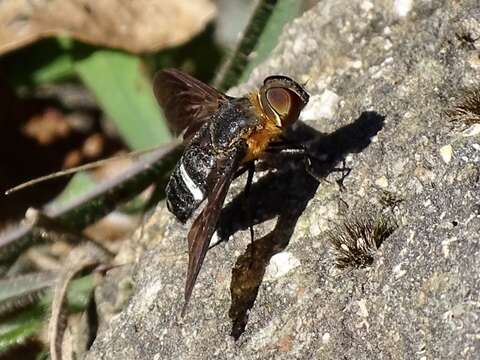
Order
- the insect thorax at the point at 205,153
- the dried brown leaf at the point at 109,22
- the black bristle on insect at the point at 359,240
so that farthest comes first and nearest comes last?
1. the dried brown leaf at the point at 109,22
2. the insect thorax at the point at 205,153
3. the black bristle on insect at the point at 359,240

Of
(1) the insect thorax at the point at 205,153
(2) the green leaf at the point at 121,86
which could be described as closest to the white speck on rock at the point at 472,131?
(1) the insect thorax at the point at 205,153

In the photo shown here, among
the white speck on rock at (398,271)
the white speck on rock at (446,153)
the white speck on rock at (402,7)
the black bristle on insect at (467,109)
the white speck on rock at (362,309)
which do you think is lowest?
the white speck on rock at (362,309)

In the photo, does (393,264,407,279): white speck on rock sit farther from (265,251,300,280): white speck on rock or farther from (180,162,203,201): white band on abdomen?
(180,162,203,201): white band on abdomen

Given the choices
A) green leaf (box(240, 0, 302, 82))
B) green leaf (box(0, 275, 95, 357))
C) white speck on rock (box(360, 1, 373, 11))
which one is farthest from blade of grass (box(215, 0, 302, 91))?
green leaf (box(0, 275, 95, 357))

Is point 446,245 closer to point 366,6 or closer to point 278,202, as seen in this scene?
point 278,202

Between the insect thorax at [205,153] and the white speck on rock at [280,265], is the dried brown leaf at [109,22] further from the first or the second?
the white speck on rock at [280,265]

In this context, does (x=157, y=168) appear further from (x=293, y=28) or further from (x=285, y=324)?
(x=285, y=324)
